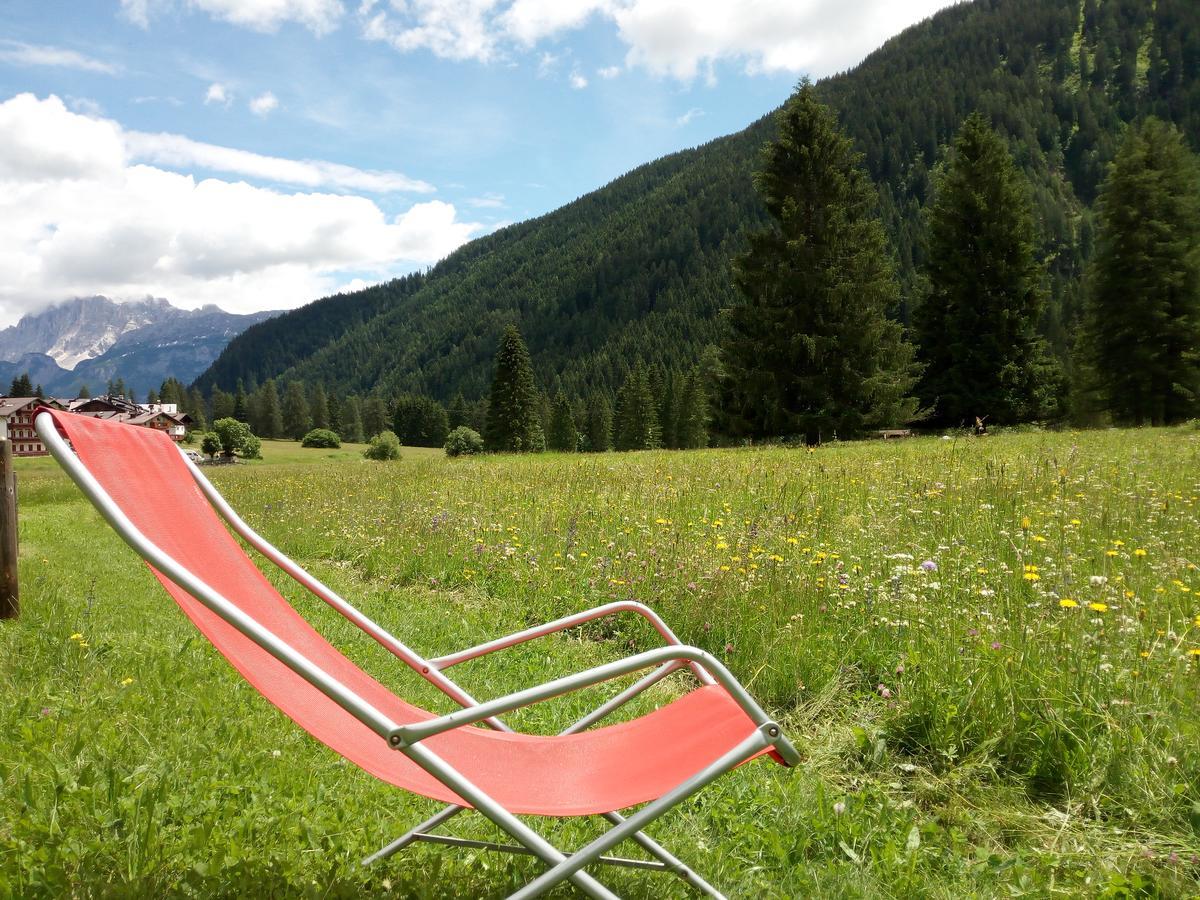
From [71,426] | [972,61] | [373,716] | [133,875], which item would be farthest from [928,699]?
[972,61]

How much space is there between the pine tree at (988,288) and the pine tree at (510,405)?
29703 mm

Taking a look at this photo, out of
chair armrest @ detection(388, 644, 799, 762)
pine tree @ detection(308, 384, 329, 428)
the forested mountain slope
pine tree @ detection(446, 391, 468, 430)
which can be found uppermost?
the forested mountain slope

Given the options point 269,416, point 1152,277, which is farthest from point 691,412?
point 269,416

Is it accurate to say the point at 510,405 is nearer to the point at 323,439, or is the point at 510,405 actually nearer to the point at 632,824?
the point at 632,824

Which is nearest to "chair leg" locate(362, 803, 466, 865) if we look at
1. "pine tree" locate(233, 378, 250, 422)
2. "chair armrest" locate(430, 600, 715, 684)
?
"chair armrest" locate(430, 600, 715, 684)

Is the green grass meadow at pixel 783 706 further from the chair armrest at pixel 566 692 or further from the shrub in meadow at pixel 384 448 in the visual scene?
the shrub in meadow at pixel 384 448

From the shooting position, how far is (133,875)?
2043 millimetres

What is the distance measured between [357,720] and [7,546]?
14.8 ft

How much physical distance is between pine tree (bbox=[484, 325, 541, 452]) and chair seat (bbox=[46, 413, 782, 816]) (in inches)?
1803

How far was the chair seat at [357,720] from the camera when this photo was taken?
1.75m

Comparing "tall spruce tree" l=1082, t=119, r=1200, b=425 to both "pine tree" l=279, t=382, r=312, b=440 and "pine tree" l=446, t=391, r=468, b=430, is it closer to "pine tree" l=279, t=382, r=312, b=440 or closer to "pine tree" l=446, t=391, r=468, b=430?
"pine tree" l=446, t=391, r=468, b=430

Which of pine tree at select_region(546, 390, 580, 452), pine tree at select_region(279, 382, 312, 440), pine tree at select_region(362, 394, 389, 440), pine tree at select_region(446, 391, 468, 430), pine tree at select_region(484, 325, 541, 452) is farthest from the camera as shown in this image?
pine tree at select_region(362, 394, 389, 440)

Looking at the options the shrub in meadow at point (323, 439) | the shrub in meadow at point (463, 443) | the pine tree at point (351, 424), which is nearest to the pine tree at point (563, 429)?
the shrub in meadow at point (463, 443)

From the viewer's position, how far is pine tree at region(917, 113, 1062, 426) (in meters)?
22.2
